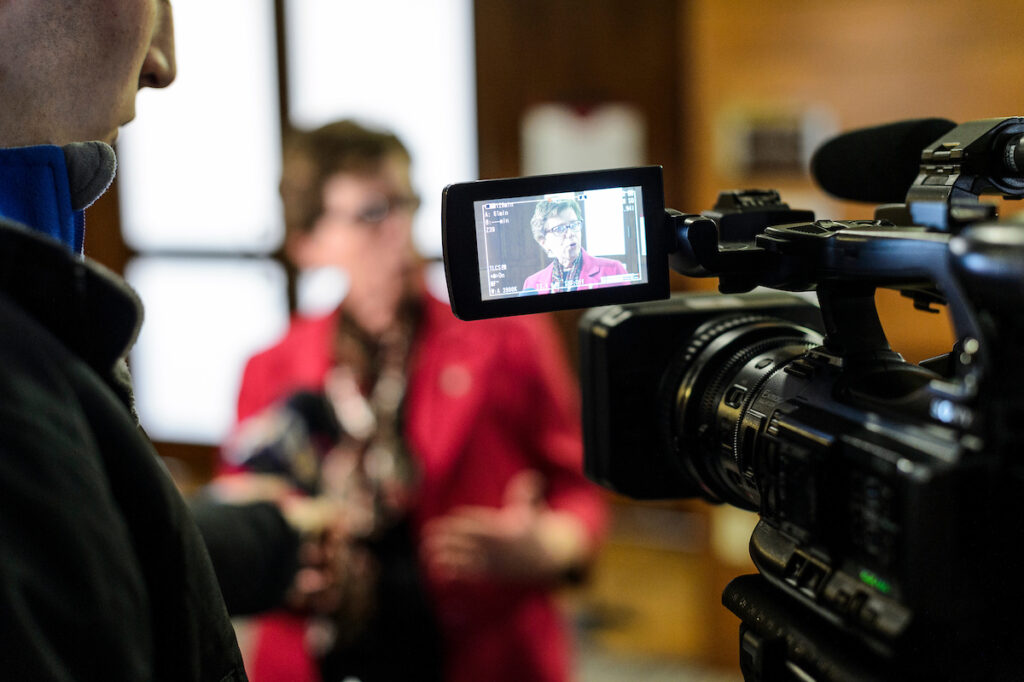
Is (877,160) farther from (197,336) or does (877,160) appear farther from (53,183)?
(197,336)

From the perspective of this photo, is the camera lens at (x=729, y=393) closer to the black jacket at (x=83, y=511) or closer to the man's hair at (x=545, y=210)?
the man's hair at (x=545, y=210)

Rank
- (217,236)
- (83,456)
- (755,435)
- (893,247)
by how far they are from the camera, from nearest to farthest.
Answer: (83,456), (893,247), (755,435), (217,236)

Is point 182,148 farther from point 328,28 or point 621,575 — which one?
point 621,575

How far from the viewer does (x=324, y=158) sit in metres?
2.01

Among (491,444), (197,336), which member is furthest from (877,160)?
(197,336)

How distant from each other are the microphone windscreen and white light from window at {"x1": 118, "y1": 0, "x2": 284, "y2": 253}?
3210mm

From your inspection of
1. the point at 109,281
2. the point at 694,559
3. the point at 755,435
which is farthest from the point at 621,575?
the point at 109,281

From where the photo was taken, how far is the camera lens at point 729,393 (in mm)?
865

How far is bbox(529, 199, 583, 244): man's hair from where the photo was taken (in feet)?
2.69

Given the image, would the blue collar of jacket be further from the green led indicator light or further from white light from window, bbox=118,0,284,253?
white light from window, bbox=118,0,284,253

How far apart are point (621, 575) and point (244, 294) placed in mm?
1976

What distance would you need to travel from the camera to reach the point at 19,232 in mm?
646

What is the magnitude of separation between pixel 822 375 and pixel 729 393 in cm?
13

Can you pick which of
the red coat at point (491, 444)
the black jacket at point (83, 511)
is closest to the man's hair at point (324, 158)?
the red coat at point (491, 444)
